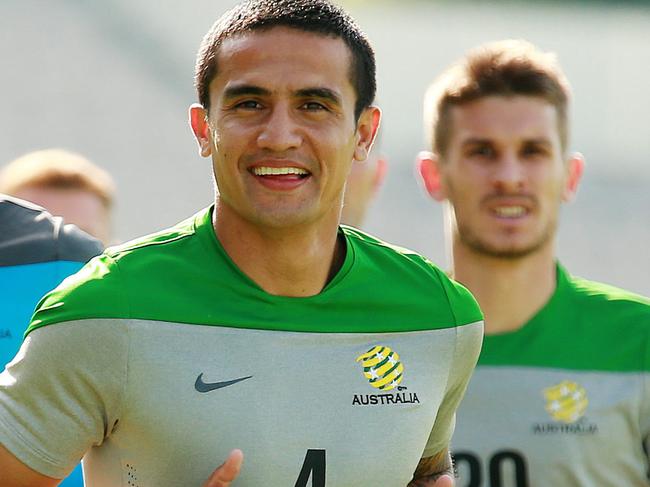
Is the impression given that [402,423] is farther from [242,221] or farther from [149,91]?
[149,91]

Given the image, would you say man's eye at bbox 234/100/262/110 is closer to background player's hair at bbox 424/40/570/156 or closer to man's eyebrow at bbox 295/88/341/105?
man's eyebrow at bbox 295/88/341/105

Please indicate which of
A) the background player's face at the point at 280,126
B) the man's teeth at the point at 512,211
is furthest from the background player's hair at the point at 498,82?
the background player's face at the point at 280,126

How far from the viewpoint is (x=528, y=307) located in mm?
4109

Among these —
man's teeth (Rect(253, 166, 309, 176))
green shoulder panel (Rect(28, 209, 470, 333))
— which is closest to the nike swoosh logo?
green shoulder panel (Rect(28, 209, 470, 333))

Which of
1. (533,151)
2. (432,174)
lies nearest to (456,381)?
(533,151)

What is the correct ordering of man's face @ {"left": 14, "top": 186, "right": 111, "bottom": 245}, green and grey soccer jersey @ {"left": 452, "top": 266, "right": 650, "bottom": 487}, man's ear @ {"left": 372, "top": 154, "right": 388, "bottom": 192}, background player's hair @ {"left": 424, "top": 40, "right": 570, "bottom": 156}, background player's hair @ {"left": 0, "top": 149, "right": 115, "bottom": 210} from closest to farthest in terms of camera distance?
green and grey soccer jersey @ {"left": 452, "top": 266, "right": 650, "bottom": 487}
background player's hair @ {"left": 424, "top": 40, "right": 570, "bottom": 156}
man's face @ {"left": 14, "top": 186, "right": 111, "bottom": 245}
background player's hair @ {"left": 0, "top": 149, "right": 115, "bottom": 210}
man's ear @ {"left": 372, "top": 154, "right": 388, "bottom": 192}

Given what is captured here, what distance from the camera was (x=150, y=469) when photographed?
8.14ft

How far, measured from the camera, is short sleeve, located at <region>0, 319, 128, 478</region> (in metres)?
2.39

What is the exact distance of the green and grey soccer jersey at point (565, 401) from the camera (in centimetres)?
378

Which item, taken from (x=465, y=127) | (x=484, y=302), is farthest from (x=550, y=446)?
(x=465, y=127)

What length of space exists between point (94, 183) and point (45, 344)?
2686 millimetres

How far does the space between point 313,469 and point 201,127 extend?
759mm

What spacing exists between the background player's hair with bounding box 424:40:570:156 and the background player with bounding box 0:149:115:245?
1.37 metres

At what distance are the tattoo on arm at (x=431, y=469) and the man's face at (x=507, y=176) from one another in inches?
49.0
